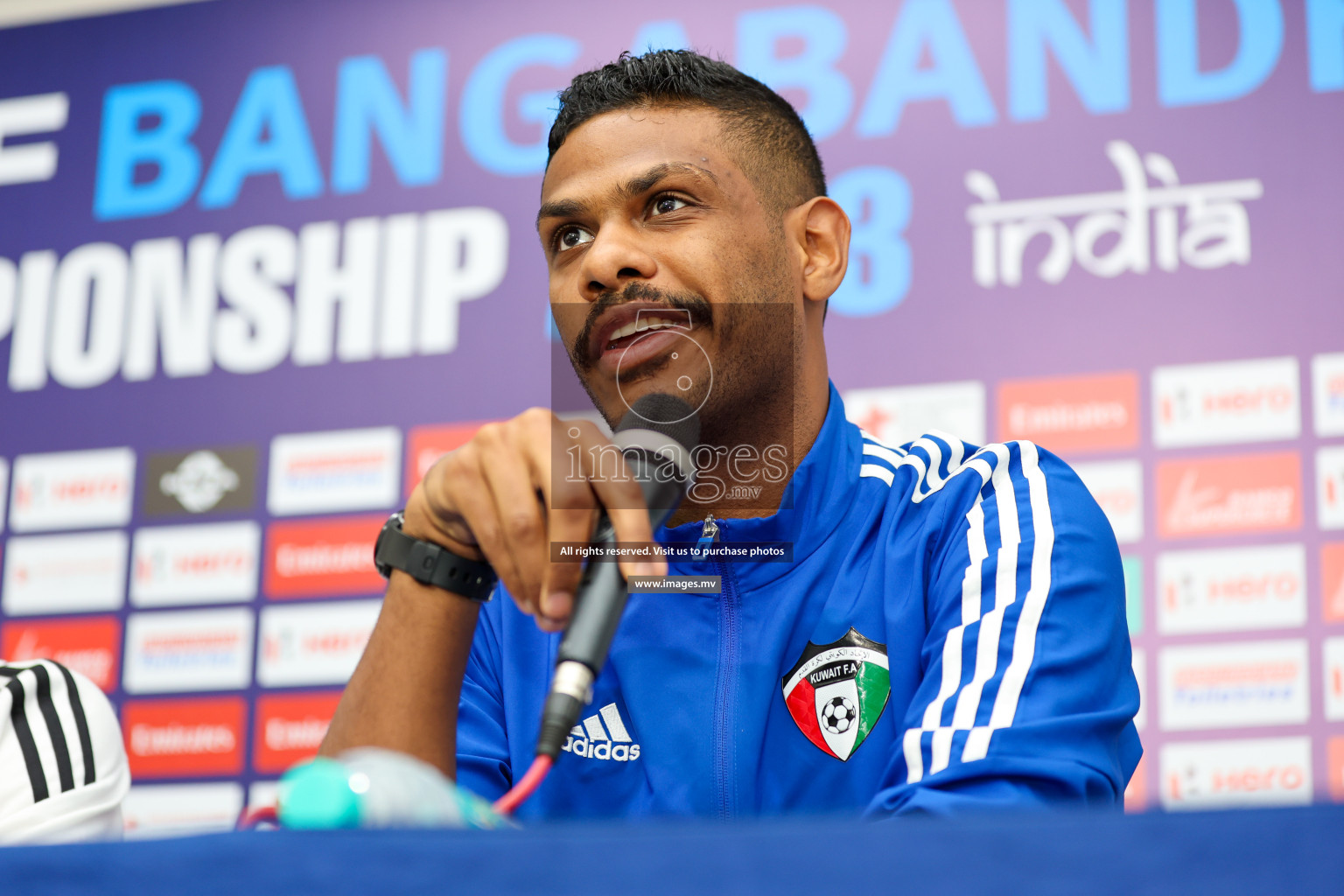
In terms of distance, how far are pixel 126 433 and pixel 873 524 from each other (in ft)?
6.32

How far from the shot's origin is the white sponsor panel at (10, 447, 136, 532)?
2453 millimetres

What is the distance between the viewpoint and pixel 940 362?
214 centimetres

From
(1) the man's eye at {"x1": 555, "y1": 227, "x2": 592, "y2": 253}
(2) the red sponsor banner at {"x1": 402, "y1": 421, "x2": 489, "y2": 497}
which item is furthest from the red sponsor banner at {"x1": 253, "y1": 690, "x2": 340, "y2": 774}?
(1) the man's eye at {"x1": 555, "y1": 227, "x2": 592, "y2": 253}

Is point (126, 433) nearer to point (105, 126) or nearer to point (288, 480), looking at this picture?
point (288, 480)

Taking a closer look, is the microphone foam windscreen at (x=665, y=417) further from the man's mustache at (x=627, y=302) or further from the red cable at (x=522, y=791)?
the red cable at (x=522, y=791)

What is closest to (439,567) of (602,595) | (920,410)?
(602,595)

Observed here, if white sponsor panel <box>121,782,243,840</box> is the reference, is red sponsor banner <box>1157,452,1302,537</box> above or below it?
above

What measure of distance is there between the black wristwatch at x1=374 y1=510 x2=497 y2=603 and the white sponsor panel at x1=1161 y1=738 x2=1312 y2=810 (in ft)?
4.64

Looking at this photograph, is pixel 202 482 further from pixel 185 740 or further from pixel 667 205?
pixel 667 205

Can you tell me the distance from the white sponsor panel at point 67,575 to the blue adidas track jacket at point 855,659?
1617 millimetres

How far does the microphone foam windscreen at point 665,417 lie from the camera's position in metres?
0.92

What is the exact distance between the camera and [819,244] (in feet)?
4.04

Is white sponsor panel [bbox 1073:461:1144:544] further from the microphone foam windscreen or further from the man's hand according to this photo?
the man's hand

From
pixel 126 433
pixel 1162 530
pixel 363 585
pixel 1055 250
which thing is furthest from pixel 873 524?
pixel 126 433
